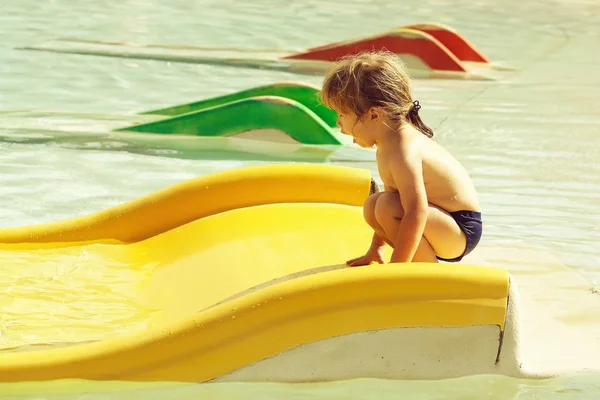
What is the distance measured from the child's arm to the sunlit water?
0.42 metres

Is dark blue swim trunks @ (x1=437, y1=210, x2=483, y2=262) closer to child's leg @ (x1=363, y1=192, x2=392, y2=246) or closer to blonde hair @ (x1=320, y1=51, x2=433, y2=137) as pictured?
child's leg @ (x1=363, y1=192, x2=392, y2=246)

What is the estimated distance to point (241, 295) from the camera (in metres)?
3.47

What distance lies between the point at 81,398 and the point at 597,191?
3793 mm

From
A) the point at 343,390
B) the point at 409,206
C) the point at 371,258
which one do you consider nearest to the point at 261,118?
the point at 371,258

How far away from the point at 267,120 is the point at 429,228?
11.9ft

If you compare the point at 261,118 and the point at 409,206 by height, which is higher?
the point at 409,206

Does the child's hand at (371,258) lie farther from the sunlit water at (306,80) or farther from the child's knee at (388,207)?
the sunlit water at (306,80)

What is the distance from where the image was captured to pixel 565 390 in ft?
10.6

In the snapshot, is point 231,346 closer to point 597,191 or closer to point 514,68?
point 597,191

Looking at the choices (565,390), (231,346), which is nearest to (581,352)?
(565,390)

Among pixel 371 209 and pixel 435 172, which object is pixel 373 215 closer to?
pixel 371 209

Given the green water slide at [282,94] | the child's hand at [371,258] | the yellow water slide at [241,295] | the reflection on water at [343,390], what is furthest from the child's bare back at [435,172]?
the green water slide at [282,94]

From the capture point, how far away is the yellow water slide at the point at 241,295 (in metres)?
3.13

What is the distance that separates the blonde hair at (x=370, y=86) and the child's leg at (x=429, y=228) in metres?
0.28
